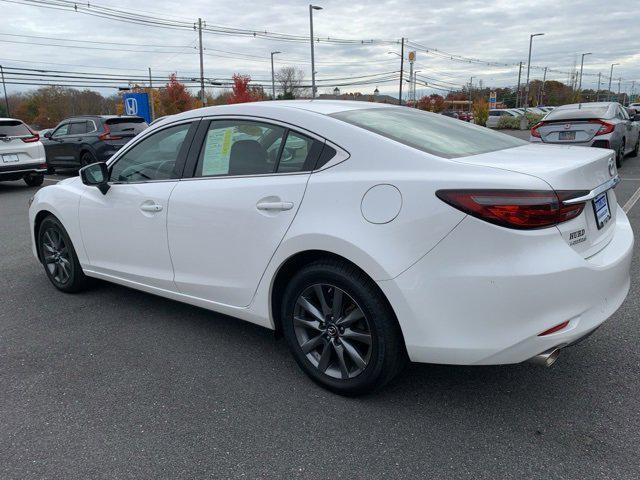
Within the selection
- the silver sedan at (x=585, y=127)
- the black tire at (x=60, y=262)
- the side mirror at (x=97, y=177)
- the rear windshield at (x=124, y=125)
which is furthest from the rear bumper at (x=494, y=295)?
the rear windshield at (x=124, y=125)

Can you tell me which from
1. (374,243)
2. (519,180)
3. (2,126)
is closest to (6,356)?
(374,243)

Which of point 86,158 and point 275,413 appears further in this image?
point 86,158

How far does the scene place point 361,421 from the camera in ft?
8.68

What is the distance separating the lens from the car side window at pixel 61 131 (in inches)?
576

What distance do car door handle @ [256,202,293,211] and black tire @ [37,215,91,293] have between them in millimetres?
2309

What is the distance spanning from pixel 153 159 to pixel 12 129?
10750 millimetres

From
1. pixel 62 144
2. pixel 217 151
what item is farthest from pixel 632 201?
pixel 62 144

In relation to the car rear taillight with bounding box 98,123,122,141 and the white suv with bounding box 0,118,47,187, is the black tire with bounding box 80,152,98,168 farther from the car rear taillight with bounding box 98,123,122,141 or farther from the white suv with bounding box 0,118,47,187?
the white suv with bounding box 0,118,47,187

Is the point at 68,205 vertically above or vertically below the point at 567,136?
below

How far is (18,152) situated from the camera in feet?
40.2

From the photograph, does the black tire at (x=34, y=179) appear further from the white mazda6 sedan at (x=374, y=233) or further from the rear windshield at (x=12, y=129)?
the white mazda6 sedan at (x=374, y=233)

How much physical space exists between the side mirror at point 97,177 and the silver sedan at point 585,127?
991 centimetres

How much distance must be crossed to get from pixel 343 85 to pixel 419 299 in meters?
79.6

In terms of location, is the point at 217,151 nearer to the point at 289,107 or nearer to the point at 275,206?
the point at 289,107
